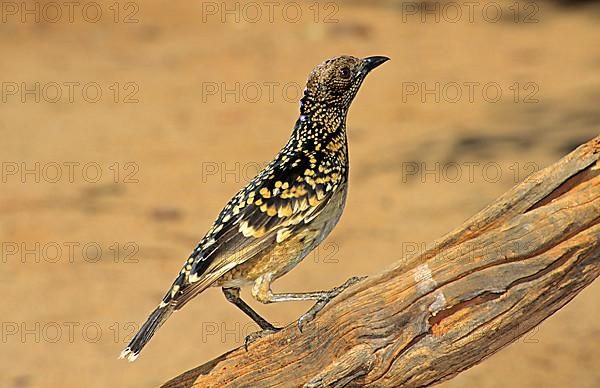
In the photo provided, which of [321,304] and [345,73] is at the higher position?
[345,73]

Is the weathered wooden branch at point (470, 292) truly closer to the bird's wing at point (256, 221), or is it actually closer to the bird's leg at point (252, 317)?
the bird's leg at point (252, 317)

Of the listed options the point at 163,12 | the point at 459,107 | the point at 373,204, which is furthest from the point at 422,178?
the point at 163,12

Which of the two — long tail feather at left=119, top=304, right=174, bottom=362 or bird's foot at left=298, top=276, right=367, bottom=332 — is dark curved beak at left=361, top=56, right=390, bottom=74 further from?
long tail feather at left=119, top=304, right=174, bottom=362

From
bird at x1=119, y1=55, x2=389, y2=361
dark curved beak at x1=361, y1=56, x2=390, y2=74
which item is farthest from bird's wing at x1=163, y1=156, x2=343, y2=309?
dark curved beak at x1=361, y1=56, x2=390, y2=74

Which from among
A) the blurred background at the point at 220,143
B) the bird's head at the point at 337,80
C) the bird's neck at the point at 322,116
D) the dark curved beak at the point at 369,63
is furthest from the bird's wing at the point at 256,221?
the blurred background at the point at 220,143

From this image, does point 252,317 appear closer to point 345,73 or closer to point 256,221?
point 256,221

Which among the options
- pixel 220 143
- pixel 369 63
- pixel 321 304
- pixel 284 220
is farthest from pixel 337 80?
pixel 220 143

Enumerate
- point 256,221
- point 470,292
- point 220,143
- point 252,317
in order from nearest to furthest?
point 470,292 → point 256,221 → point 252,317 → point 220,143

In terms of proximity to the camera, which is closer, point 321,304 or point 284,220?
point 321,304
